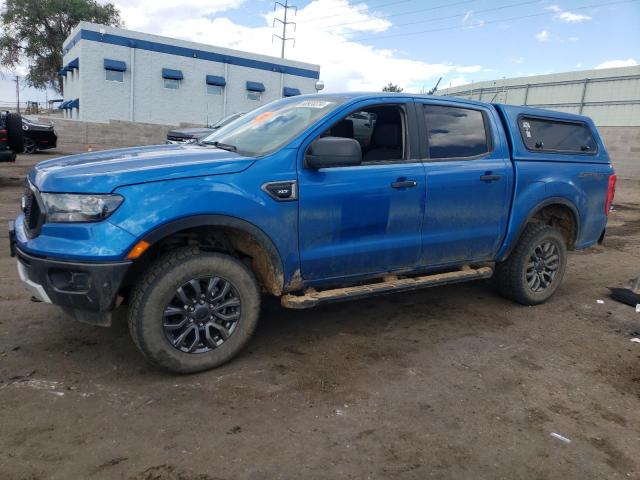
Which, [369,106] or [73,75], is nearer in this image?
[369,106]

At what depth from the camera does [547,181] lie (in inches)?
181

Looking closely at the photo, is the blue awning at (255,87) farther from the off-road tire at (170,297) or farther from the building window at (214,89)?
the off-road tire at (170,297)

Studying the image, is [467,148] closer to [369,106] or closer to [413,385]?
[369,106]

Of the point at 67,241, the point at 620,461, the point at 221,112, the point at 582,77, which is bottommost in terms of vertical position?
the point at 620,461

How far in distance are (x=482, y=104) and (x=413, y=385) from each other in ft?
8.72

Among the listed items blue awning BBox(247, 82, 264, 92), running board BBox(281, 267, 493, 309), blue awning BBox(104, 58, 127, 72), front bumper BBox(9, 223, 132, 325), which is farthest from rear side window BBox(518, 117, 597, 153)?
blue awning BBox(247, 82, 264, 92)

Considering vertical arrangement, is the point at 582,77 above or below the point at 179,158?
above

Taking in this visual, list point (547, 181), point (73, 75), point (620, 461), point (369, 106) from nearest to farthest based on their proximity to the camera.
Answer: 1. point (620, 461)
2. point (369, 106)
3. point (547, 181)
4. point (73, 75)

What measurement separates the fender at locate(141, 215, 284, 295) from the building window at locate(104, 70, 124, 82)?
92.4 feet

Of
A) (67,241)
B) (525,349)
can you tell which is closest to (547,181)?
(525,349)

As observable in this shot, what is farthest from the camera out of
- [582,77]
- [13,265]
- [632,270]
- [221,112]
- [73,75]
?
[221,112]

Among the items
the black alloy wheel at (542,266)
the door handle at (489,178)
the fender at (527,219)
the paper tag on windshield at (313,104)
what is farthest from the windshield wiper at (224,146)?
the black alloy wheel at (542,266)

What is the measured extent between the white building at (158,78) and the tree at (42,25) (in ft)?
24.7

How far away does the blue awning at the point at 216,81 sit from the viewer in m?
30.9
